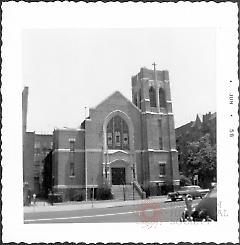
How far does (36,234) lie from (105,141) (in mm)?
3996

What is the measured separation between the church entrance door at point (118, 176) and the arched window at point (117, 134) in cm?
62

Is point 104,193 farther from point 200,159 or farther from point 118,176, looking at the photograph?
point 200,159

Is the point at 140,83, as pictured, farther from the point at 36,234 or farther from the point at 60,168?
the point at 36,234

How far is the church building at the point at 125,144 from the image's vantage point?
29.9 feet

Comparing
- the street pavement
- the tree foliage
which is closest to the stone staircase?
the street pavement

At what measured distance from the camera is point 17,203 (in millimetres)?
7242

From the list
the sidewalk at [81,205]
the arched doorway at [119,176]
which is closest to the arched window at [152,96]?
the arched doorway at [119,176]

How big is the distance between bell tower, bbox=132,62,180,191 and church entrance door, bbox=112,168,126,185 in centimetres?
46

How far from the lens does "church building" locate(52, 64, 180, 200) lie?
9.10 m

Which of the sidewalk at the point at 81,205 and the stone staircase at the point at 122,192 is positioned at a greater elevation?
the stone staircase at the point at 122,192

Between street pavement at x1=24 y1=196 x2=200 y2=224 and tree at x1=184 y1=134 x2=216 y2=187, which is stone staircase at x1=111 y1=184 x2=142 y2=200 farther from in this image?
tree at x1=184 y1=134 x2=216 y2=187

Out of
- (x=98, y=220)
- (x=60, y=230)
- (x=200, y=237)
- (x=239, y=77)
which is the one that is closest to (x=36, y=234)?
(x=60, y=230)

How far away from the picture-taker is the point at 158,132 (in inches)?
380

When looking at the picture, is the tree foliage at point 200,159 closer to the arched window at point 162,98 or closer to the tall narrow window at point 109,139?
the arched window at point 162,98
